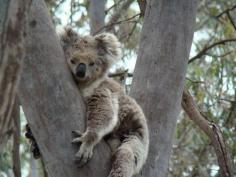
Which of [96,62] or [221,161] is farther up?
[96,62]

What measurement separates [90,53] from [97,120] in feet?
2.51

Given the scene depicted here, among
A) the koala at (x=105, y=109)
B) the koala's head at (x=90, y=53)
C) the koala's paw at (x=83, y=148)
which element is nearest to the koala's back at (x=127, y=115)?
the koala at (x=105, y=109)

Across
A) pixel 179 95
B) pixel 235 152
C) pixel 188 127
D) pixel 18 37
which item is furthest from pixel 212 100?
pixel 18 37

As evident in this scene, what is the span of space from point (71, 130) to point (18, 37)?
1185mm

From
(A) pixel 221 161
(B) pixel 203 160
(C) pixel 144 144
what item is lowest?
(B) pixel 203 160

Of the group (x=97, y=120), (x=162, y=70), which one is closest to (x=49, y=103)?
(x=97, y=120)

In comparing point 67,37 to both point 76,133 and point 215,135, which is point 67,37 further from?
point 215,135

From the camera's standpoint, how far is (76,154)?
231 cm

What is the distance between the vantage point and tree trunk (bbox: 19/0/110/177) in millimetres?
2285

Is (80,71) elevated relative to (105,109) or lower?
elevated

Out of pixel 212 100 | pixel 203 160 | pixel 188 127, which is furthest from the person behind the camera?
pixel 188 127

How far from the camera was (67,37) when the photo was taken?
10.9 feet

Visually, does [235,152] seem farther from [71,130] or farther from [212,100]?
[71,130]

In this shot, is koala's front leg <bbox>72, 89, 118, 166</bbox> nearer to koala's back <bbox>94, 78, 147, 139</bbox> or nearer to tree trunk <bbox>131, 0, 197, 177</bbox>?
koala's back <bbox>94, 78, 147, 139</bbox>
